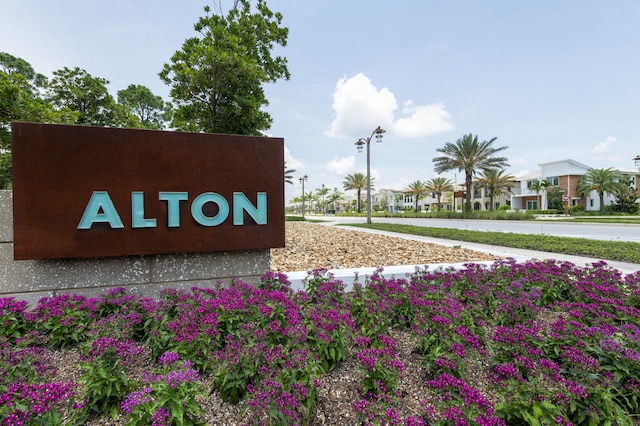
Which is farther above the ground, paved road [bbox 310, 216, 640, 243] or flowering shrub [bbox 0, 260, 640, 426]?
flowering shrub [bbox 0, 260, 640, 426]

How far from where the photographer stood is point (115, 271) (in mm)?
3598

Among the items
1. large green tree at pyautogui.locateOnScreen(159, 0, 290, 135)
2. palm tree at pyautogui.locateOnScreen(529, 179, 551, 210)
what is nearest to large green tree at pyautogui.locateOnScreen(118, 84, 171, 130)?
large green tree at pyautogui.locateOnScreen(159, 0, 290, 135)

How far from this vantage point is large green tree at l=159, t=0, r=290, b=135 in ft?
23.0

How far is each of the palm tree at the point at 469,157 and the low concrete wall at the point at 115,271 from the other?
98.7ft

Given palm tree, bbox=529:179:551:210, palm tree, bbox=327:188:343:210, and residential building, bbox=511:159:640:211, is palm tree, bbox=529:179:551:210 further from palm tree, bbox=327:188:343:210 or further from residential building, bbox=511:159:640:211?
palm tree, bbox=327:188:343:210

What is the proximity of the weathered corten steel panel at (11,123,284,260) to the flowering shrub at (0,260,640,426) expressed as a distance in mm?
709

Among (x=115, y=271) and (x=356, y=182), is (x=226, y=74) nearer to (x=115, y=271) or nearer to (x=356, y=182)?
(x=115, y=271)

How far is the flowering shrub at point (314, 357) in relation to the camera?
1592mm

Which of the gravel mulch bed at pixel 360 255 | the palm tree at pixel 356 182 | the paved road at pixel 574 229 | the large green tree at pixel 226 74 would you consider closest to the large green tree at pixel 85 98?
the large green tree at pixel 226 74

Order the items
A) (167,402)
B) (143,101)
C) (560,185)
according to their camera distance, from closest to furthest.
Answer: (167,402), (143,101), (560,185)

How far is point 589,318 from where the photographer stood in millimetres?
2816

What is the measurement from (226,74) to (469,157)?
27946 mm

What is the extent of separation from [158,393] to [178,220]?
2380 millimetres

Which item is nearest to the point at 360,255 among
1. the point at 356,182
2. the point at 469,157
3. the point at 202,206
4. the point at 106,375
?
the point at 202,206
